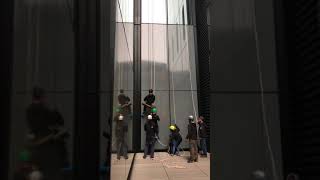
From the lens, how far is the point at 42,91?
2664 millimetres

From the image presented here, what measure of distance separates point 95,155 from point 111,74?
1.66m

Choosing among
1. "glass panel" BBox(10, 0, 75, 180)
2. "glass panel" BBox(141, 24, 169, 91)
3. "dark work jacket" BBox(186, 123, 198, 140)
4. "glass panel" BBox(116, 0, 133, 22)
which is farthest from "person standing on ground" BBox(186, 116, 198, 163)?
"glass panel" BBox(10, 0, 75, 180)

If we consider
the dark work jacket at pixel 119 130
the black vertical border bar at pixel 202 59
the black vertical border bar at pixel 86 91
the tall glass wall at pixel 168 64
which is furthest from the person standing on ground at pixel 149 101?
the black vertical border bar at pixel 86 91

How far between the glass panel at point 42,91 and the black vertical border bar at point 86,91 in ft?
1.28

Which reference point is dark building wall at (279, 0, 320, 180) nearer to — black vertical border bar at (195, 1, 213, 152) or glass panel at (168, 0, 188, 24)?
black vertical border bar at (195, 1, 213, 152)

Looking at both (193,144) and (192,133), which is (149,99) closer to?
(192,133)

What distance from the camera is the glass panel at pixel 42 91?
2.26 meters

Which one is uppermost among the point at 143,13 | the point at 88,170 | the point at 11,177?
the point at 143,13

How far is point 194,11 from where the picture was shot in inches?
795

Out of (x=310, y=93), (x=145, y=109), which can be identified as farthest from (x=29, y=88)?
(x=145, y=109)

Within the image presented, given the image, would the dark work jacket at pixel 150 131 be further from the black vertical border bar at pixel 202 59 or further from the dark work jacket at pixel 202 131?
the black vertical border bar at pixel 202 59

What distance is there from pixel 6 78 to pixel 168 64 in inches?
686

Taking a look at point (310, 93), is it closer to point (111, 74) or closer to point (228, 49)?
point (228, 49)

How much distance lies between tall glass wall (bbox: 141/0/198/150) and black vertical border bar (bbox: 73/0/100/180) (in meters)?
14.2
